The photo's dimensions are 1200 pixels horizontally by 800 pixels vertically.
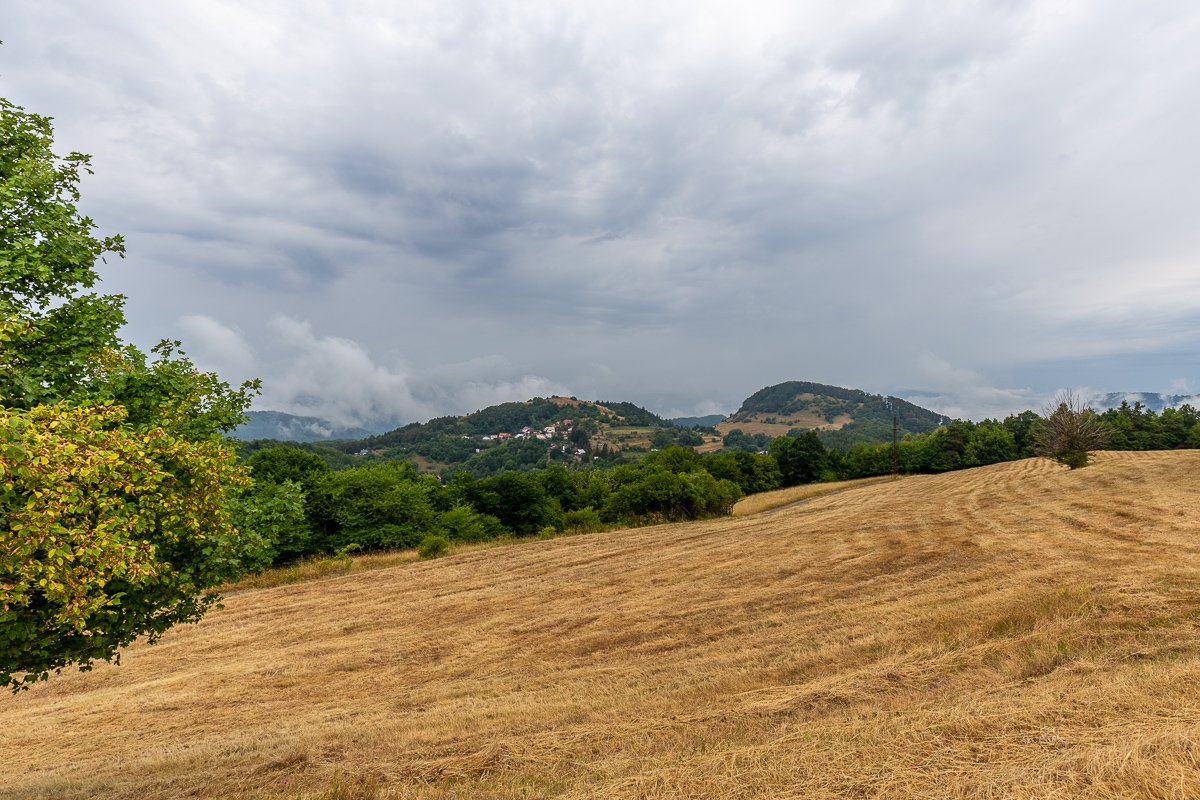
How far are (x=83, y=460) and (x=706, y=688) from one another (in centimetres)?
1125

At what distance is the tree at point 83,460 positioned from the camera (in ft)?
18.9

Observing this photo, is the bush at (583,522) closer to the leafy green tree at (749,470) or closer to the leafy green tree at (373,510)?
the leafy green tree at (373,510)

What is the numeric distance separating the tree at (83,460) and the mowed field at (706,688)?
362cm

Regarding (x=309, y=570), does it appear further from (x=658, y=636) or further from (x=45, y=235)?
(x=45, y=235)

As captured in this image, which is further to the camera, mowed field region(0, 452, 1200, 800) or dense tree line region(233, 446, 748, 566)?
dense tree line region(233, 446, 748, 566)

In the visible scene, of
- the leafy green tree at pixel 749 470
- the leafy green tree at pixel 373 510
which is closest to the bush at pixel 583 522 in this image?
the leafy green tree at pixel 373 510

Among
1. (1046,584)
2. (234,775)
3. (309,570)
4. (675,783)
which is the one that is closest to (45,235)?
(234,775)

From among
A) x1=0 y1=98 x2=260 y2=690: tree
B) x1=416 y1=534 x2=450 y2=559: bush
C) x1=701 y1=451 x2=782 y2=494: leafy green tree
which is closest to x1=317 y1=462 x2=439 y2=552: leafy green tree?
x1=416 y1=534 x2=450 y2=559: bush

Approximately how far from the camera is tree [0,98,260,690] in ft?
18.9

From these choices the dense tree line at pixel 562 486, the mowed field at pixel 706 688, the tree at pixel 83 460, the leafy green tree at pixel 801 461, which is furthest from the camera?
the leafy green tree at pixel 801 461

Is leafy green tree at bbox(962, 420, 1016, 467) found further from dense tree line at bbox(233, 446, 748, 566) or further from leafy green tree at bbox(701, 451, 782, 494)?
dense tree line at bbox(233, 446, 748, 566)

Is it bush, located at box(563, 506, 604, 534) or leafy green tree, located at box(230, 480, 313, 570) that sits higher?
leafy green tree, located at box(230, 480, 313, 570)

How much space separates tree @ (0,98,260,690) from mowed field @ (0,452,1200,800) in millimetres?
3615

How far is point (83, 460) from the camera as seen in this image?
233 inches
